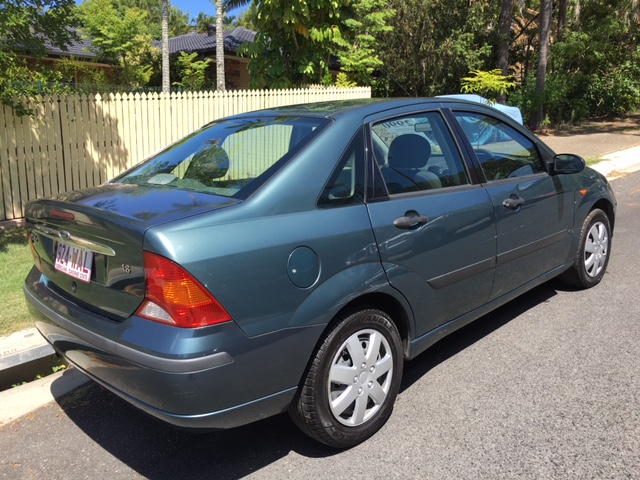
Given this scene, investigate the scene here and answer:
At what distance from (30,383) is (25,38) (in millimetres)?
5141

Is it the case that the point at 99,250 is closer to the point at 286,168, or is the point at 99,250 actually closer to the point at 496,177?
the point at 286,168

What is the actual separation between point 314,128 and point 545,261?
2.24m

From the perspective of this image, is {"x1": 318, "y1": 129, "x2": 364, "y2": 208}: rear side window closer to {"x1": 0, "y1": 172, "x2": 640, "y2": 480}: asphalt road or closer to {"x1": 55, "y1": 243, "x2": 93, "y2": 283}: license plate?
{"x1": 55, "y1": 243, "x2": 93, "y2": 283}: license plate

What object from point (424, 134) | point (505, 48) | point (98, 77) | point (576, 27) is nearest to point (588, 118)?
point (576, 27)

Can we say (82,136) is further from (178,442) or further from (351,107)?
(178,442)

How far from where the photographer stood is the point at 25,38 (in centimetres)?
720

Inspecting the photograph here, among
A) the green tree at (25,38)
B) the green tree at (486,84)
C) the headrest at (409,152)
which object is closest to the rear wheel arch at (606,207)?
the headrest at (409,152)

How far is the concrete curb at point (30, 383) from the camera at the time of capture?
11.6 feet

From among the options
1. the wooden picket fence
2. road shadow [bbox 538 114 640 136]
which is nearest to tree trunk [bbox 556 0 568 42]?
road shadow [bbox 538 114 640 136]

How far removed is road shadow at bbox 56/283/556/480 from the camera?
2879 millimetres

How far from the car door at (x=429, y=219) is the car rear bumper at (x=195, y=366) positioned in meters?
0.75

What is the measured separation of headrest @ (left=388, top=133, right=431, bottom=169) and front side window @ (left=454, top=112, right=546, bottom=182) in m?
0.39

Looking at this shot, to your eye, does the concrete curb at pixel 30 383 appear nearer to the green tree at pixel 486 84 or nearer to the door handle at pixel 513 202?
the door handle at pixel 513 202

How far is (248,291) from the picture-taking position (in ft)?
8.04
